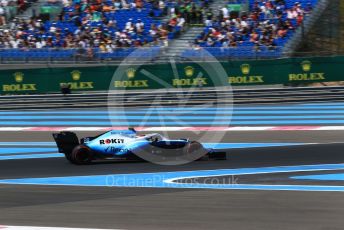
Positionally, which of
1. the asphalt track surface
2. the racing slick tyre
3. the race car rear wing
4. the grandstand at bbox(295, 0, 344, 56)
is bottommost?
the grandstand at bbox(295, 0, 344, 56)

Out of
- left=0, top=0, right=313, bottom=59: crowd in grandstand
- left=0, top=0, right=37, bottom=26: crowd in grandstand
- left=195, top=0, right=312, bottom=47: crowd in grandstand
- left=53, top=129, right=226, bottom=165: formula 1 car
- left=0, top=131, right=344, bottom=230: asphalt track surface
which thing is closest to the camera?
left=0, top=131, right=344, bottom=230: asphalt track surface

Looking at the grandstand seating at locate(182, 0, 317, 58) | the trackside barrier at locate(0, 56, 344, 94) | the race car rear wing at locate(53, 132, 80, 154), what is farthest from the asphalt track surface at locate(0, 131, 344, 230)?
the grandstand seating at locate(182, 0, 317, 58)

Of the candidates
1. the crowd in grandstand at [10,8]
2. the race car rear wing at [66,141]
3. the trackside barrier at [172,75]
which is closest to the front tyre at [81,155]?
the race car rear wing at [66,141]

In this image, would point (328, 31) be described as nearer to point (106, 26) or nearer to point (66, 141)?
point (106, 26)

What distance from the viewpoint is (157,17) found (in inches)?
1117

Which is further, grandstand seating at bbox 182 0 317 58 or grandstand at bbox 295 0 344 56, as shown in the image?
grandstand at bbox 295 0 344 56

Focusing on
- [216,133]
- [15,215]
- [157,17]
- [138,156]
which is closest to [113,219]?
[15,215]

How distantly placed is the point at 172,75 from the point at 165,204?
14.3 metres

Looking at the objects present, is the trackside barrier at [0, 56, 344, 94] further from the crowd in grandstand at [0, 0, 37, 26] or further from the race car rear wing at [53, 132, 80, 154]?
the race car rear wing at [53, 132, 80, 154]

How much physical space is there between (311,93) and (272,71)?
5.11ft

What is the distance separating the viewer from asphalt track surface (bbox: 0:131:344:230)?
7.74 meters

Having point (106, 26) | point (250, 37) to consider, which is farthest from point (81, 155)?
point (106, 26)

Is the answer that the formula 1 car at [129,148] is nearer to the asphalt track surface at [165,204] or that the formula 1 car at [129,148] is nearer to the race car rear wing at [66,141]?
the race car rear wing at [66,141]

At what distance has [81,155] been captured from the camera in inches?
487
